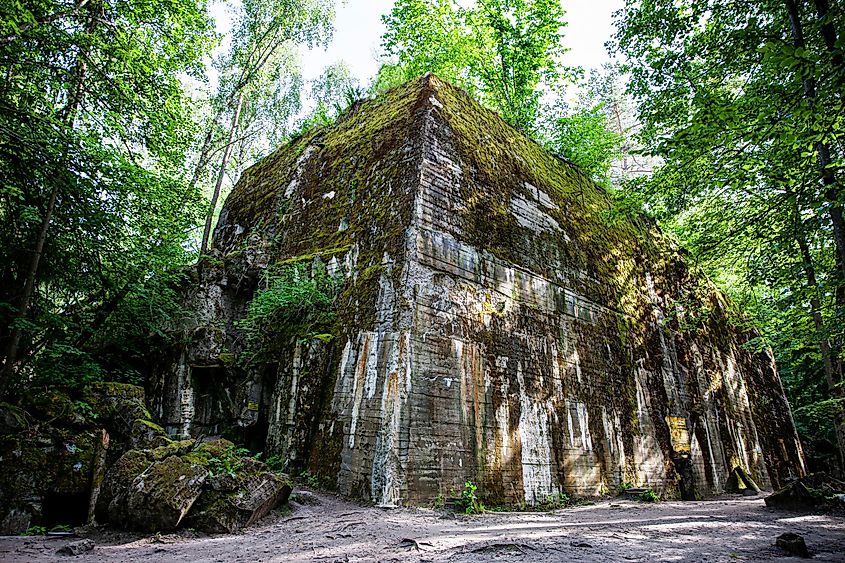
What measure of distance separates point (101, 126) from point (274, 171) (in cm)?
556

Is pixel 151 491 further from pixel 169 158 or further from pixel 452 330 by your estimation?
pixel 169 158

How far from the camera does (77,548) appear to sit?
14.7ft

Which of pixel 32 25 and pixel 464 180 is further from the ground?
pixel 32 25

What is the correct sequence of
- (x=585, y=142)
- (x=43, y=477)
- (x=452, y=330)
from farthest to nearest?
(x=585, y=142), (x=452, y=330), (x=43, y=477)

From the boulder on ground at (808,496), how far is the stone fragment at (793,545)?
421 centimetres

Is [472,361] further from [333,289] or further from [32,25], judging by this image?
[32,25]

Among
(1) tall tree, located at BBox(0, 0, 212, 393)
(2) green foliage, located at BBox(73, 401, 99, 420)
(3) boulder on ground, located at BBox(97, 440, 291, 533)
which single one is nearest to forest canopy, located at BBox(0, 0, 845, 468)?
(1) tall tree, located at BBox(0, 0, 212, 393)

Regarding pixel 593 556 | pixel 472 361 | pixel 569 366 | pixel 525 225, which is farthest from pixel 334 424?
pixel 525 225

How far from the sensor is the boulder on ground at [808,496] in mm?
7836

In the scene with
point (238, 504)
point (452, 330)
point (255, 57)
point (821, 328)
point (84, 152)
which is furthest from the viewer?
point (255, 57)

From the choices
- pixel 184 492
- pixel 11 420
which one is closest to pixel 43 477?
pixel 11 420

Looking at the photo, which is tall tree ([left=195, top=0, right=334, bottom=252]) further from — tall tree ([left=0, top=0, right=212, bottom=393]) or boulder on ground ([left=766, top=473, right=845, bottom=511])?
boulder on ground ([left=766, top=473, right=845, bottom=511])

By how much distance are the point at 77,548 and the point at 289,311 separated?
4813mm

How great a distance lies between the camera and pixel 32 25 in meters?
6.08
